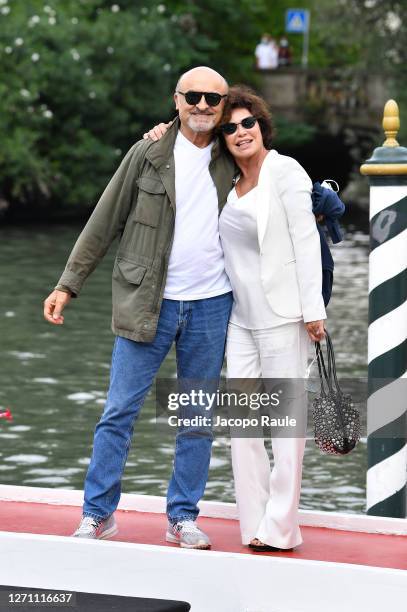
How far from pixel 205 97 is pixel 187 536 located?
1.60 meters

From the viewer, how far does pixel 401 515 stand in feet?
22.1

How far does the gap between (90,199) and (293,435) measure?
30.0 m

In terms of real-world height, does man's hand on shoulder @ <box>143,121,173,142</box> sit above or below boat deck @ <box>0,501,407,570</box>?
above

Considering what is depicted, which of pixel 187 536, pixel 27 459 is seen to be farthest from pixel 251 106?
pixel 27 459

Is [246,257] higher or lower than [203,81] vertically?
lower

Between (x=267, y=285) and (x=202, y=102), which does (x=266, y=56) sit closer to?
(x=202, y=102)

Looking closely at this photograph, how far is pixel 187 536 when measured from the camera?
231 inches

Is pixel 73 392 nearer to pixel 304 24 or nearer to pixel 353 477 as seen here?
pixel 353 477

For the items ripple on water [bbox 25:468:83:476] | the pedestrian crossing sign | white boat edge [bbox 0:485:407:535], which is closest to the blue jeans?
white boat edge [bbox 0:485:407:535]

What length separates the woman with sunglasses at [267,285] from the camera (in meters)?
5.77

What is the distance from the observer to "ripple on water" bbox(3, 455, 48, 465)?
10.6 metres

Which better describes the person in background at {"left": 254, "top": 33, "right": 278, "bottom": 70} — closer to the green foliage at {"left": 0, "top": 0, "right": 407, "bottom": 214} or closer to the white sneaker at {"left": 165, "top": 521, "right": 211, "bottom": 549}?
the green foliage at {"left": 0, "top": 0, "right": 407, "bottom": 214}

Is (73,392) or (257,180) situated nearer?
(257,180)

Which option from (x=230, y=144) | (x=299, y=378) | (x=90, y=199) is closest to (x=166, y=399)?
(x=299, y=378)
